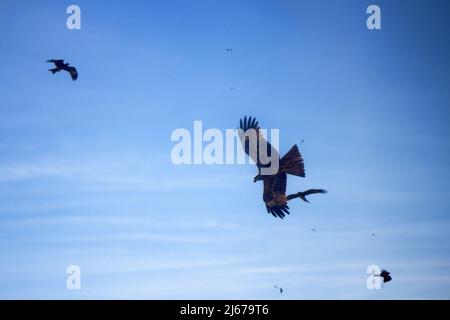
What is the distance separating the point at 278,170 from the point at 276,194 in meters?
0.44

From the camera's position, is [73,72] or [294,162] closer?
[73,72]

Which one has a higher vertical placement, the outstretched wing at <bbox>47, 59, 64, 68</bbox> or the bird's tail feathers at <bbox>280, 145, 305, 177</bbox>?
the outstretched wing at <bbox>47, 59, 64, 68</bbox>

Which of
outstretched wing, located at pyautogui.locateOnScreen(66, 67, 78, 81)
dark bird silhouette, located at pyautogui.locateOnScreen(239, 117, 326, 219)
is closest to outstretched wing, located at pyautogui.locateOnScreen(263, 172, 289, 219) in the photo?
dark bird silhouette, located at pyautogui.locateOnScreen(239, 117, 326, 219)

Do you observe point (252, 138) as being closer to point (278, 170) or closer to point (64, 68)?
point (278, 170)

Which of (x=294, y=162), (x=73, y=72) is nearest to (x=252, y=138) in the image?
(x=294, y=162)

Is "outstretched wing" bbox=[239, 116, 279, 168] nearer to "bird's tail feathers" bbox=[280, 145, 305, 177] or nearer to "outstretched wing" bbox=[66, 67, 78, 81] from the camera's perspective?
"bird's tail feathers" bbox=[280, 145, 305, 177]

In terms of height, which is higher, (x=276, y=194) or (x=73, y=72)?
(x=73, y=72)

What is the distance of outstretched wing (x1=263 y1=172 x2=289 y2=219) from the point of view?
12211 mm

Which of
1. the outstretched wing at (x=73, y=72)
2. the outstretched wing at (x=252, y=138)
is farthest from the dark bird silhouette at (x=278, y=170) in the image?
the outstretched wing at (x=73, y=72)

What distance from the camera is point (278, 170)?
12.5 metres

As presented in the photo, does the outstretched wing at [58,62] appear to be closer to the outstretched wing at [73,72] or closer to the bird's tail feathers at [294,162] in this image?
the outstretched wing at [73,72]
